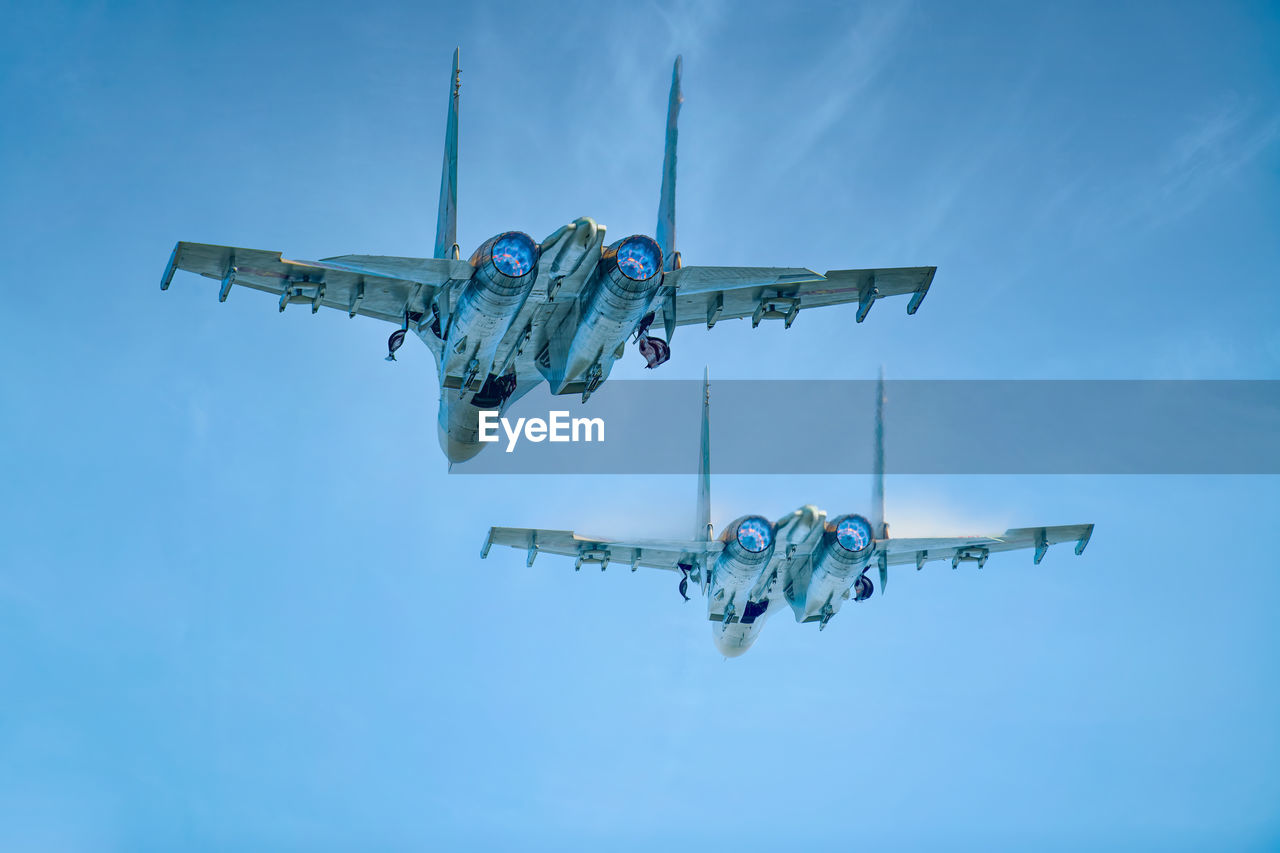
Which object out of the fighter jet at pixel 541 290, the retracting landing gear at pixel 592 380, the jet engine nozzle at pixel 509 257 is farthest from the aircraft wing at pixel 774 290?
the jet engine nozzle at pixel 509 257

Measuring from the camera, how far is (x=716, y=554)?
42031mm

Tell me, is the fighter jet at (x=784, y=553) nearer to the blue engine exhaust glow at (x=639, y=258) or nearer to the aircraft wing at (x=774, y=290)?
the aircraft wing at (x=774, y=290)

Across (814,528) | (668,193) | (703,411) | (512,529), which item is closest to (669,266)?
(668,193)

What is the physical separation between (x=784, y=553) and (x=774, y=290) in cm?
1363

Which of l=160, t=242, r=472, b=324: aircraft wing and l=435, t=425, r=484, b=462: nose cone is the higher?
l=160, t=242, r=472, b=324: aircraft wing

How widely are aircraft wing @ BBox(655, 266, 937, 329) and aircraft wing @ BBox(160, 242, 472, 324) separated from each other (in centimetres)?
686

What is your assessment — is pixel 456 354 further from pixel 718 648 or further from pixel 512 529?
pixel 718 648

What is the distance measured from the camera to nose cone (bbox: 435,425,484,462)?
4130 cm

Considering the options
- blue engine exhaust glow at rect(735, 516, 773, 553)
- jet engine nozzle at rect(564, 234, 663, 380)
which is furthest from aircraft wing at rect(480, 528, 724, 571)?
jet engine nozzle at rect(564, 234, 663, 380)

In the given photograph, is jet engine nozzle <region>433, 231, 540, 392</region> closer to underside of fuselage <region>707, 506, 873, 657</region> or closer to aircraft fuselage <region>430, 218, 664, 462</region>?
aircraft fuselage <region>430, 218, 664, 462</region>

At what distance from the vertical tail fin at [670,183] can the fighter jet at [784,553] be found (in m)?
11.3

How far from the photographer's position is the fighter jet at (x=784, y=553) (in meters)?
39.0

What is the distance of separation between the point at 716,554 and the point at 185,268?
23244 millimetres

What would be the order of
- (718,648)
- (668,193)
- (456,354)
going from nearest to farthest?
(456,354), (668,193), (718,648)
